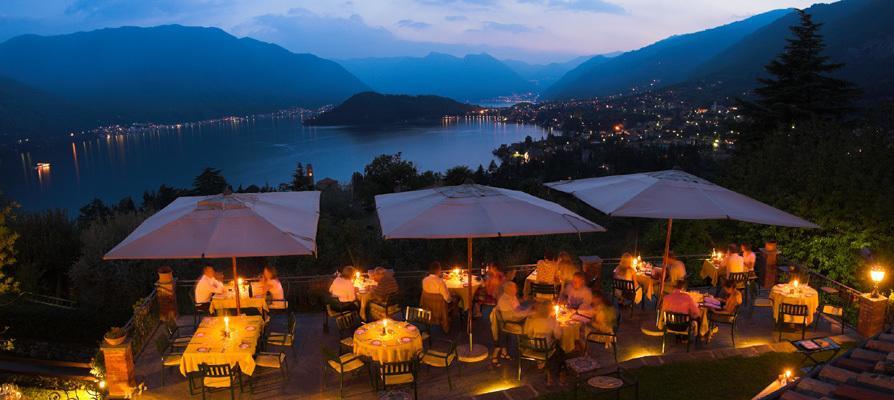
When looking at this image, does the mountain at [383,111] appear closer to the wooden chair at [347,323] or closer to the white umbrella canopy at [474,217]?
the wooden chair at [347,323]

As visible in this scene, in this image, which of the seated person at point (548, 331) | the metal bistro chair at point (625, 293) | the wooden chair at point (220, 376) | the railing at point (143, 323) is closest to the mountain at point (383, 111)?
the railing at point (143, 323)

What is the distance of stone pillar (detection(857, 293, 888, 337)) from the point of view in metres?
8.59

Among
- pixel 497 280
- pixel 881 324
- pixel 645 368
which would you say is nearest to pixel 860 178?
pixel 881 324

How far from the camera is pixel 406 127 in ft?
486

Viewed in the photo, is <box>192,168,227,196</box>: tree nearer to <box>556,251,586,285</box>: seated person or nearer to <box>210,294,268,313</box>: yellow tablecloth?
<box>210,294,268,313</box>: yellow tablecloth

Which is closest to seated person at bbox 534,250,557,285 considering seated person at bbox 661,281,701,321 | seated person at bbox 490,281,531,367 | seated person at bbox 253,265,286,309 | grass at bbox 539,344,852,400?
seated person at bbox 490,281,531,367

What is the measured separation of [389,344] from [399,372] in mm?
472

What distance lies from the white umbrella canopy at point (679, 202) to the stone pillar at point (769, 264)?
3.68m

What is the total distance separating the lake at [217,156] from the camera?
80.0 metres

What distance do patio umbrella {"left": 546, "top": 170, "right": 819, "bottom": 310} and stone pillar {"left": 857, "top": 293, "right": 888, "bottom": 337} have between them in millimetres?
1988

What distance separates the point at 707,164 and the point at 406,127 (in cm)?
9947

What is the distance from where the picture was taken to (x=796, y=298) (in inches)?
342

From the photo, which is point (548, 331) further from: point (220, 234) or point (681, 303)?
point (220, 234)

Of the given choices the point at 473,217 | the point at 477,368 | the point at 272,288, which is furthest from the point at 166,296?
the point at 473,217
